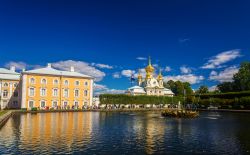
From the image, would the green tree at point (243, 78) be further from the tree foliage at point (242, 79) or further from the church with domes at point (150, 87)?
the church with domes at point (150, 87)

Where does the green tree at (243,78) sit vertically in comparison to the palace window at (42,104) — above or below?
above

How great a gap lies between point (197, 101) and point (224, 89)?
30.5 m

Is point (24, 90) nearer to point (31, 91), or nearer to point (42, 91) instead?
point (31, 91)

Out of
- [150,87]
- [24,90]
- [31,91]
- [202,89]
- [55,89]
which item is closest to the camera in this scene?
[24,90]

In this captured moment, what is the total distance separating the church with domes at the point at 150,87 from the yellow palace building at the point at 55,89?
43565 millimetres

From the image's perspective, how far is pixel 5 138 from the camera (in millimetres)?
23750

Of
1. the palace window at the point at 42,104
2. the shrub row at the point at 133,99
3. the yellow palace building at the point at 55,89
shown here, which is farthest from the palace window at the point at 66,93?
the shrub row at the point at 133,99

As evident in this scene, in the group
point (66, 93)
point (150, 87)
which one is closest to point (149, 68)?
point (150, 87)

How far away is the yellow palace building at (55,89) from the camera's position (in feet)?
255

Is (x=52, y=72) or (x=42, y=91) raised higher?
(x=52, y=72)

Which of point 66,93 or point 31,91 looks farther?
point 66,93

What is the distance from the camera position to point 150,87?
13100 cm

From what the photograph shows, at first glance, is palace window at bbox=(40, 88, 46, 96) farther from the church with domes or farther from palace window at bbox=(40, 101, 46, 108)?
the church with domes

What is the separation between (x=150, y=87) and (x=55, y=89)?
2285 inches
